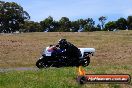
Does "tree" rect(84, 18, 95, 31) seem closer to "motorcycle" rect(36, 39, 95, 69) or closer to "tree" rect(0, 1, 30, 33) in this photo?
"tree" rect(0, 1, 30, 33)

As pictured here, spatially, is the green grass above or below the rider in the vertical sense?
below

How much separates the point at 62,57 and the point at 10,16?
9137 cm

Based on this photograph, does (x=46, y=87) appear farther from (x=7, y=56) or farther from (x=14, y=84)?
(x=7, y=56)

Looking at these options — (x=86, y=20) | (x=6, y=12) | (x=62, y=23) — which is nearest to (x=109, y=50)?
(x=6, y=12)

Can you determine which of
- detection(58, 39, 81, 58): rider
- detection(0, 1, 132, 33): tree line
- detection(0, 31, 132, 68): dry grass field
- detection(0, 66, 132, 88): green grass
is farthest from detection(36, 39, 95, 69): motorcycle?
detection(0, 1, 132, 33): tree line

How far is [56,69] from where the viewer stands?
2230cm

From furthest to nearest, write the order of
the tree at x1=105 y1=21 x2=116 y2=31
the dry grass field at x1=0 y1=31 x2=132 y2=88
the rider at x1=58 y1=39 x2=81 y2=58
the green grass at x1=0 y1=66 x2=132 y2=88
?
the tree at x1=105 y1=21 x2=116 y2=31 → the rider at x1=58 y1=39 x2=81 y2=58 → the dry grass field at x1=0 y1=31 x2=132 y2=88 → the green grass at x1=0 y1=66 x2=132 y2=88

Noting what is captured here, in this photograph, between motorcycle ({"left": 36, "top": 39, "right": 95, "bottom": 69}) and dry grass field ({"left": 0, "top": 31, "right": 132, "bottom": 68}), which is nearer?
motorcycle ({"left": 36, "top": 39, "right": 95, "bottom": 69})

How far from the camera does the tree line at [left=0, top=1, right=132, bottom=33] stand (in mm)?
117625

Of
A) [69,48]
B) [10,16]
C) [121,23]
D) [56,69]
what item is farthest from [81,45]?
[121,23]

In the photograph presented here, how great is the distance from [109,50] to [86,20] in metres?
92.4

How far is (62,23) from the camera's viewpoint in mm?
131125

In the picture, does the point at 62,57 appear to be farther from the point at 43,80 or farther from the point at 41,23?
the point at 41,23

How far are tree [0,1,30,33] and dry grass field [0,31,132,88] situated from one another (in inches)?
2351
